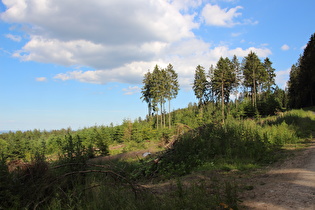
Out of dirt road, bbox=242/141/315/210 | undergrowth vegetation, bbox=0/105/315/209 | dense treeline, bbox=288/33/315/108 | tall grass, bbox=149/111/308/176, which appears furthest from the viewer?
dense treeline, bbox=288/33/315/108

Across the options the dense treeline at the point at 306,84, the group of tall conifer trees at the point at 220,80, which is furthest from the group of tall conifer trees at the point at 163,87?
the dense treeline at the point at 306,84

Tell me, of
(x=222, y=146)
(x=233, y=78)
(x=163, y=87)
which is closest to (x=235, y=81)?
(x=233, y=78)

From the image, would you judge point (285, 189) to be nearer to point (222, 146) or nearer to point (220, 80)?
point (222, 146)

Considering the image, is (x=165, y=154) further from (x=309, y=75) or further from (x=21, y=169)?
(x=309, y=75)

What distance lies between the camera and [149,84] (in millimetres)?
59000

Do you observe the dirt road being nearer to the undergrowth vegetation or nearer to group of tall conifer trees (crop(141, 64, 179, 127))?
the undergrowth vegetation

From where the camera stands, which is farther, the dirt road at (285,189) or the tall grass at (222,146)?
the tall grass at (222,146)

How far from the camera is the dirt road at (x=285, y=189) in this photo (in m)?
3.78

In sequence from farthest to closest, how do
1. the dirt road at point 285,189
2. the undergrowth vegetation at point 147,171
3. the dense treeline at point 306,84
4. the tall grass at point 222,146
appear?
the dense treeline at point 306,84
the tall grass at point 222,146
the dirt road at point 285,189
the undergrowth vegetation at point 147,171

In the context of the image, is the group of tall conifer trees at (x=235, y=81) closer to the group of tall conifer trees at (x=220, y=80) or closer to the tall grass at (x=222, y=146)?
the group of tall conifer trees at (x=220, y=80)

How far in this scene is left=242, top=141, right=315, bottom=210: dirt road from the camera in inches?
149

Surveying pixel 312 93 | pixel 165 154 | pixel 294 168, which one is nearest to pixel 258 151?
pixel 294 168

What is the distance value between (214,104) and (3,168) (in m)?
59.5

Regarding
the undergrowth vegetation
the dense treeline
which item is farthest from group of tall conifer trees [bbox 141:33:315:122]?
the undergrowth vegetation
